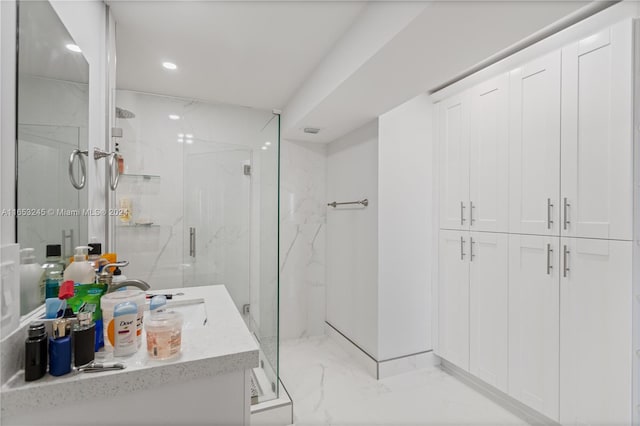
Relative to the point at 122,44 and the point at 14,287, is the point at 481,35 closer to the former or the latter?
the point at 14,287

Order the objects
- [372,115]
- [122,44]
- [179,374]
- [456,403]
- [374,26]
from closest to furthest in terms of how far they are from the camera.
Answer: [179,374], [374,26], [122,44], [456,403], [372,115]

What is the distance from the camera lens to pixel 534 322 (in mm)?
1818

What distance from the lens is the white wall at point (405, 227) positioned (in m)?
2.43

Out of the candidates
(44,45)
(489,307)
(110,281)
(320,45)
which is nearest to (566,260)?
(489,307)

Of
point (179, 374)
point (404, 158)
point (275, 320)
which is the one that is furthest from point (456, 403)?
point (179, 374)

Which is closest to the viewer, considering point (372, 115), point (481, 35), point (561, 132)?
point (481, 35)

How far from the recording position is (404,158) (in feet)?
8.20

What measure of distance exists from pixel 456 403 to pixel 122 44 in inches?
124

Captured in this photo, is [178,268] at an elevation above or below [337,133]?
below

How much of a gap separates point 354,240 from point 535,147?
1.51m

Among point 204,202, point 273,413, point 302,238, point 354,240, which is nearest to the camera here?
point 273,413

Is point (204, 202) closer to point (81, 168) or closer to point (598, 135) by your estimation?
point (81, 168)

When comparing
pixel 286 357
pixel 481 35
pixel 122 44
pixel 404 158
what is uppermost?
Answer: pixel 122 44

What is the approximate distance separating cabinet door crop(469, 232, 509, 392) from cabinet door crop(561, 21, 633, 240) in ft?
1.53
